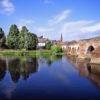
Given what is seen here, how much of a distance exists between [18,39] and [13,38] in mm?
2128

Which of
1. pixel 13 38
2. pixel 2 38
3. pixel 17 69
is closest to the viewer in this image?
pixel 17 69

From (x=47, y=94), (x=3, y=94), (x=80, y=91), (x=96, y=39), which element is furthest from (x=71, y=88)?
(x=96, y=39)

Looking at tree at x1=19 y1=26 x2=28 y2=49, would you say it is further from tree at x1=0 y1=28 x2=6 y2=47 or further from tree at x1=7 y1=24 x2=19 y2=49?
tree at x1=0 y1=28 x2=6 y2=47

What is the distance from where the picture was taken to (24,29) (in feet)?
336

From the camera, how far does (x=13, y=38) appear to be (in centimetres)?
9744

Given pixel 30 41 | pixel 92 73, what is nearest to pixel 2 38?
pixel 30 41

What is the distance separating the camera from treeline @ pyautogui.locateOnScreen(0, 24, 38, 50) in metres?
97.3

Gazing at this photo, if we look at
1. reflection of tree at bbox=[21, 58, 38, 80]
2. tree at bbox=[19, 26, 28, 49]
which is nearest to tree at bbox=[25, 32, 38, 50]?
tree at bbox=[19, 26, 28, 49]

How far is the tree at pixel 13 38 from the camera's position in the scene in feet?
319

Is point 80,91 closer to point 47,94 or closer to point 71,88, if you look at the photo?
point 71,88

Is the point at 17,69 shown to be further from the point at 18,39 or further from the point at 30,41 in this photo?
the point at 18,39

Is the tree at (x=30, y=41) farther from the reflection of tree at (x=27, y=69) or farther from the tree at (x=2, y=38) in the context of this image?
the reflection of tree at (x=27, y=69)

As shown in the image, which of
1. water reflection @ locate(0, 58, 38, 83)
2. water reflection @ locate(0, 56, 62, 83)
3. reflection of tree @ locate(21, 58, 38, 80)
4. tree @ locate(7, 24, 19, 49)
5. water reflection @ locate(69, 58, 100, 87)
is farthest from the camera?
tree @ locate(7, 24, 19, 49)

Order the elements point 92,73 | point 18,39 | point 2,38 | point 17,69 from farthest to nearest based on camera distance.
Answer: point 2,38
point 18,39
point 17,69
point 92,73
